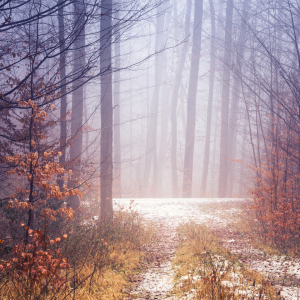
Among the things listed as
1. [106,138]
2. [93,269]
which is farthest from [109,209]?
[93,269]

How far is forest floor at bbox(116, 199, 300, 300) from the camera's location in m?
4.38

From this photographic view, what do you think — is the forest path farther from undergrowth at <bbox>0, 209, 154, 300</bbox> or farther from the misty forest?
undergrowth at <bbox>0, 209, 154, 300</bbox>

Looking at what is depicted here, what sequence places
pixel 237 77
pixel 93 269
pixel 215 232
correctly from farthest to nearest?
pixel 237 77 < pixel 215 232 < pixel 93 269

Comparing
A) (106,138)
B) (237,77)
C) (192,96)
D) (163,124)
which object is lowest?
(106,138)

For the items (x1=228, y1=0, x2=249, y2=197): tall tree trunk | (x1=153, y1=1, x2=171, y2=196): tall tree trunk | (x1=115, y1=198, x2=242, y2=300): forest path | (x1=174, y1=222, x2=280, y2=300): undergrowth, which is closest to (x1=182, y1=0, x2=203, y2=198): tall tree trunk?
(x1=228, y1=0, x2=249, y2=197): tall tree trunk

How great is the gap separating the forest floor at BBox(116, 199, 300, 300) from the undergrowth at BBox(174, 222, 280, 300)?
18 cm

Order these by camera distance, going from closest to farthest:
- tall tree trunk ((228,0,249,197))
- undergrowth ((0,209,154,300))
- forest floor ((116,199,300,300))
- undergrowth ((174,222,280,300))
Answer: undergrowth ((0,209,154,300)) < undergrowth ((174,222,280,300)) < forest floor ((116,199,300,300)) < tall tree trunk ((228,0,249,197))

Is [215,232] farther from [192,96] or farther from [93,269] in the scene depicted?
[192,96]

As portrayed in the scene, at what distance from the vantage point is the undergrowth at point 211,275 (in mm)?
3699

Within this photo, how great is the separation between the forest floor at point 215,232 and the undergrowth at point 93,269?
0.33m

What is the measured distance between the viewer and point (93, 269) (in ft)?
15.1

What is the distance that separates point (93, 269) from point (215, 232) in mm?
5060

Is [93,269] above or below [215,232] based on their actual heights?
above

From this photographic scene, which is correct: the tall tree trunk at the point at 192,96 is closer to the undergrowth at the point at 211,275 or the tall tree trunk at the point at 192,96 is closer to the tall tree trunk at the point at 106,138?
the tall tree trunk at the point at 106,138
